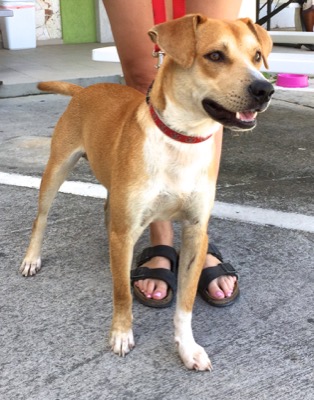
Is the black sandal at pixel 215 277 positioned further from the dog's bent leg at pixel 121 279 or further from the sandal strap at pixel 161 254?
the dog's bent leg at pixel 121 279

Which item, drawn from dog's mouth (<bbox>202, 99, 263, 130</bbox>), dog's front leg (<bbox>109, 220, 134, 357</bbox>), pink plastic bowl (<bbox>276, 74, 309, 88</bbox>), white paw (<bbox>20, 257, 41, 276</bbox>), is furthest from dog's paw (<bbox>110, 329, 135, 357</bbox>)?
pink plastic bowl (<bbox>276, 74, 309, 88</bbox>)

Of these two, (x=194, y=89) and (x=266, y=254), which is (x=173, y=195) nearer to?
(x=194, y=89)

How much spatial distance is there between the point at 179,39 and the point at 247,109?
370 millimetres

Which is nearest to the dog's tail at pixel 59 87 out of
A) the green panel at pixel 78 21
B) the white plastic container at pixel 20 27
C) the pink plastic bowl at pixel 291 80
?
the pink plastic bowl at pixel 291 80

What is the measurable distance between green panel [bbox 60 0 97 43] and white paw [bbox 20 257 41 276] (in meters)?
9.49

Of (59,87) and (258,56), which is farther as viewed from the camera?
(59,87)

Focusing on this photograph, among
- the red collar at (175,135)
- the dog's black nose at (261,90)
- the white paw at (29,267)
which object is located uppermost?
the dog's black nose at (261,90)

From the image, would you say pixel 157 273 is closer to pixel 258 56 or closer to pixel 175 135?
pixel 175 135

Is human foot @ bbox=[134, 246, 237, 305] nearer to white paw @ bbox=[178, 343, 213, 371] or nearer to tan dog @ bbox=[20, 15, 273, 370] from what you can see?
tan dog @ bbox=[20, 15, 273, 370]

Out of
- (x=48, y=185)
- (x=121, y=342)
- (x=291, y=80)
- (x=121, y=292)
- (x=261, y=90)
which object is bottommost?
(x=291, y=80)

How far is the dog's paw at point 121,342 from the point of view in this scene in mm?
2305

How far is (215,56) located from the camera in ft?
6.83

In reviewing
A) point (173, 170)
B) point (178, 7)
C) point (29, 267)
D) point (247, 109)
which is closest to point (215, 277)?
point (173, 170)

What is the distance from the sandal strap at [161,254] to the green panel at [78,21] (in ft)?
31.4
